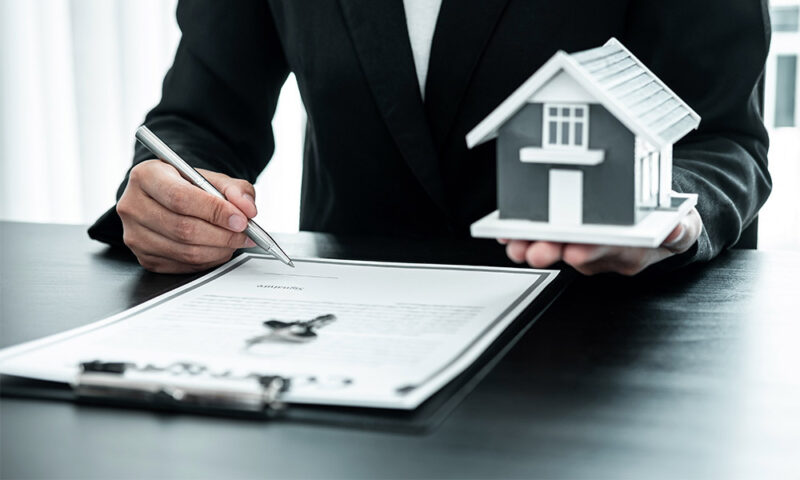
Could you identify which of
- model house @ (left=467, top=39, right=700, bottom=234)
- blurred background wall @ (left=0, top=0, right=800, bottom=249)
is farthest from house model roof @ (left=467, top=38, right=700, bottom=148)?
blurred background wall @ (left=0, top=0, right=800, bottom=249)

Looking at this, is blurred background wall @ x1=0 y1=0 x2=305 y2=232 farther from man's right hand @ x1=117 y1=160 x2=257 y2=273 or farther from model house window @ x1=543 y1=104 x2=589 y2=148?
model house window @ x1=543 y1=104 x2=589 y2=148

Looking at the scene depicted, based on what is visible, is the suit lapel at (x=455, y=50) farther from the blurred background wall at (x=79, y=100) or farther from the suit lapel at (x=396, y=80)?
the blurred background wall at (x=79, y=100)

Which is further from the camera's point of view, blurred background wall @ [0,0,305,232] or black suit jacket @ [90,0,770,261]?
blurred background wall @ [0,0,305,232]

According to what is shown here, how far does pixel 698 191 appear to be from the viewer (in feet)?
3.60

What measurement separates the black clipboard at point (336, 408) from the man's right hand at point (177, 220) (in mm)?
362

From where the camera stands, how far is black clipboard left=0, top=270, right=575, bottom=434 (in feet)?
2.07

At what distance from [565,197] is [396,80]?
0.60 metres

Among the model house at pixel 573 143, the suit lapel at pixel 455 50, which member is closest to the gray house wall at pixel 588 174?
the model house at pixel 573 143

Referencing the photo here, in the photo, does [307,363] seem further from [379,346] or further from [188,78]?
[188,78]

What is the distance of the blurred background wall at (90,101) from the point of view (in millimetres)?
3227

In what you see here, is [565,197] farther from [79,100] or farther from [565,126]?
[79,100]

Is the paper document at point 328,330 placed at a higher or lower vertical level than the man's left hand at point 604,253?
lower

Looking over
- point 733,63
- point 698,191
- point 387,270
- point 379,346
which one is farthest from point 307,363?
point 733,63

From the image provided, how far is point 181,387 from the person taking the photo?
67cm
